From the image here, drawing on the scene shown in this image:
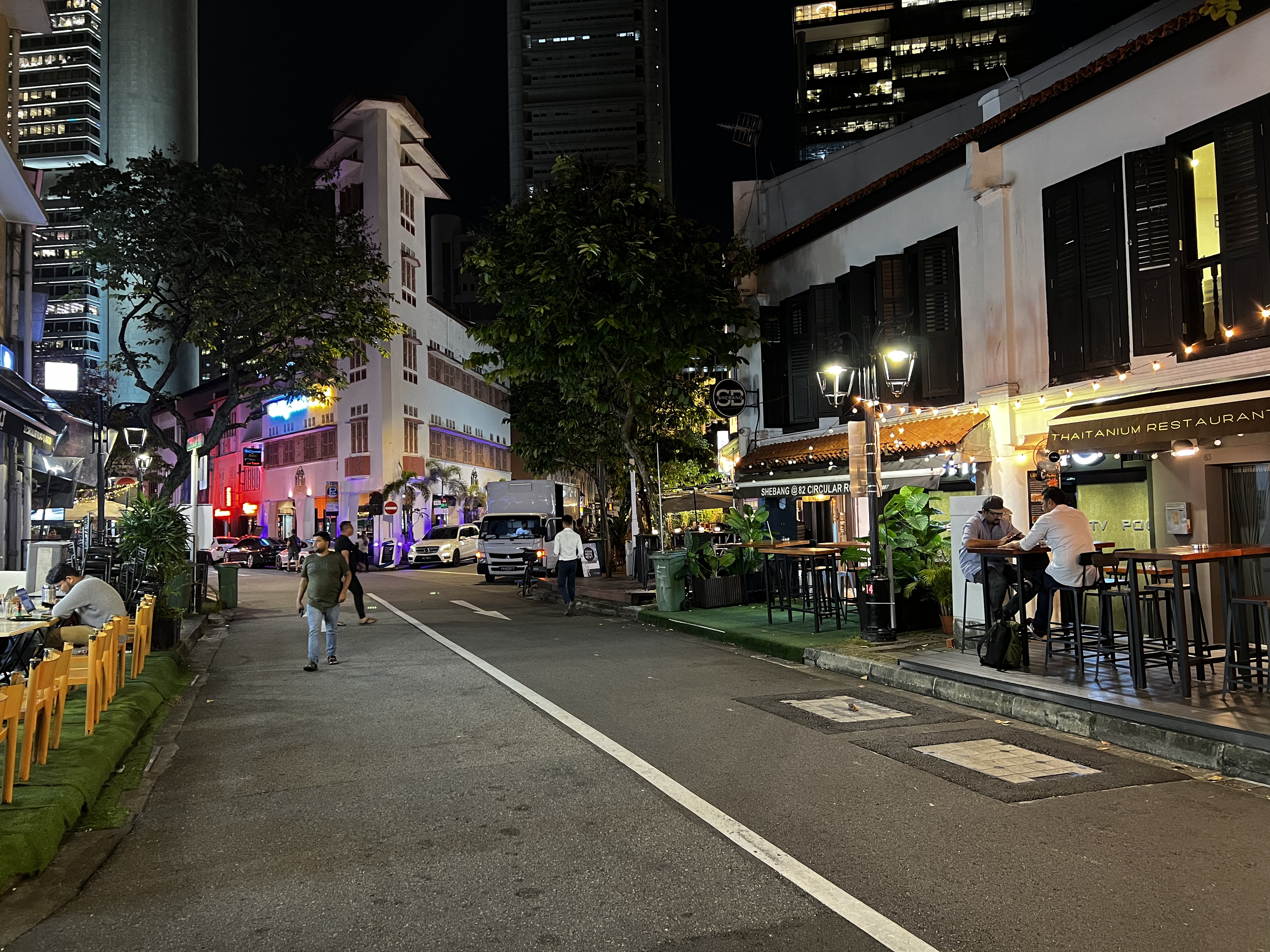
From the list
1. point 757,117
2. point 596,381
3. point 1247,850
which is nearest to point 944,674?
point 1247,850

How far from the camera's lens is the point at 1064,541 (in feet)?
30.9

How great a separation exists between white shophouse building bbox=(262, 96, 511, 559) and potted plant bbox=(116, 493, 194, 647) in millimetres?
34995

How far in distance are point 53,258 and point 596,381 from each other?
127672mm

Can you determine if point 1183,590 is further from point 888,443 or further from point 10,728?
point 10,728

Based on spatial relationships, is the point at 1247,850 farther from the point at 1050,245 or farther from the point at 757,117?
the point at 757,117

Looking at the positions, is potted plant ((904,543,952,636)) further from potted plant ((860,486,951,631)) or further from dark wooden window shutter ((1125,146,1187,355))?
dark wooden window shutter ((1125,146,1187,355))

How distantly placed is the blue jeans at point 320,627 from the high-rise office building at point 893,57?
8255 cm

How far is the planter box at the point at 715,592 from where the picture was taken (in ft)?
59.7

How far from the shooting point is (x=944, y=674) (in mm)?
9859

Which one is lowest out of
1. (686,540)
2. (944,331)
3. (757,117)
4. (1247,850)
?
(1247,850)

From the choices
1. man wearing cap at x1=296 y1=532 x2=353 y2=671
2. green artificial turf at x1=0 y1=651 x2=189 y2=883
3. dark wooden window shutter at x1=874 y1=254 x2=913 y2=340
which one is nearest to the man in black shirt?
man wearing cap at x1=296 y1=532 x2=353 y2=671

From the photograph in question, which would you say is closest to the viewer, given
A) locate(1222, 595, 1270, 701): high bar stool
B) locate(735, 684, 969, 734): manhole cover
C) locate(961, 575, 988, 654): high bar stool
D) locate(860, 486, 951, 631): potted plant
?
locate(1222, 595, 1270, 701): high bar stool

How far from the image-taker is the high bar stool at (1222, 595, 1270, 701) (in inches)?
297

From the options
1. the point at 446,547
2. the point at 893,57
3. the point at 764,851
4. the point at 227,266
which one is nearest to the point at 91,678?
the point at 764,851
